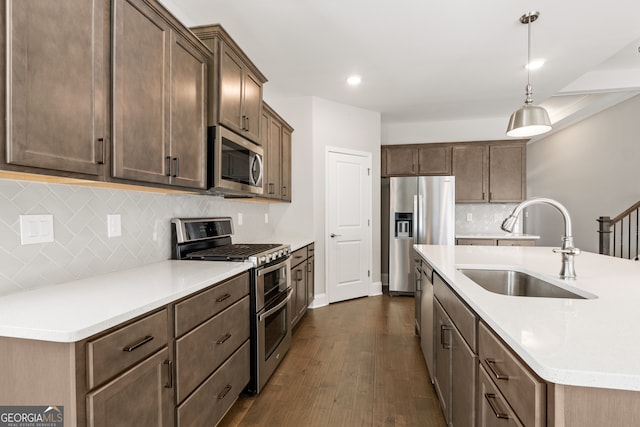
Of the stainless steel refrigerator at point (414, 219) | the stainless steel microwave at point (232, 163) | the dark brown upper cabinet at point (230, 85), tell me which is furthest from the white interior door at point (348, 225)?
the dark brown upper cabinet at point (230, 85)

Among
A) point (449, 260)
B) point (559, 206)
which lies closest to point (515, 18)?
point (559, 206)

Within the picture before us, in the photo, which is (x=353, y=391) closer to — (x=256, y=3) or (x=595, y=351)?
(x=595, y=351)

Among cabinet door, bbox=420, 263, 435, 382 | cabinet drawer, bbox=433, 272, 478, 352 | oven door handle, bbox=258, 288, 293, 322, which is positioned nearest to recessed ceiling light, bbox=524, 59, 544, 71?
cabinet door, bbox=420, 263, 435, 382

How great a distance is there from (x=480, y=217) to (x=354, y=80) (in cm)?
309

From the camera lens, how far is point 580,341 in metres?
0.80

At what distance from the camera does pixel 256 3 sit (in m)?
2.19

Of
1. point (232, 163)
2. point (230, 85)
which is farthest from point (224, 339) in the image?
point (230, 85)

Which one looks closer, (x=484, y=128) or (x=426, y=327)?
(x=426, y=327)

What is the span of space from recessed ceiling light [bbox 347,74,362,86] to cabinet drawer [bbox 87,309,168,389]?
3.01 metres

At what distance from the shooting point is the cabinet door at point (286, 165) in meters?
3.73

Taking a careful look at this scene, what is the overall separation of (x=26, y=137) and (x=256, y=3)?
5.89ft

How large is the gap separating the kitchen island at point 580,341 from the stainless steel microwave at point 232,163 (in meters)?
1.49

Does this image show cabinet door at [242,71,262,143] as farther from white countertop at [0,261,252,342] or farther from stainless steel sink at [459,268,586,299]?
stainless steel sink at [459,268,586,299]

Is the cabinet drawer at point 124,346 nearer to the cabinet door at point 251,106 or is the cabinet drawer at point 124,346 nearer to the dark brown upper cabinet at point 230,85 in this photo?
the dark brown upper cabinet at point 230,85
